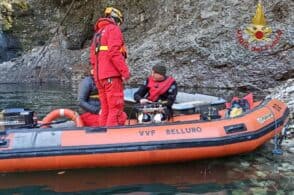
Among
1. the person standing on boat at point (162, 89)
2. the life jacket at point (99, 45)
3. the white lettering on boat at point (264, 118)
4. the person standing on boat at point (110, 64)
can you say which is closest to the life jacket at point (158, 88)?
the person standing on boat at point (162, 89)

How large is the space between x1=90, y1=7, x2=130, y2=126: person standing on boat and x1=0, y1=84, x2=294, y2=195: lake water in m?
0.82

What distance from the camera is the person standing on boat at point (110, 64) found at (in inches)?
259

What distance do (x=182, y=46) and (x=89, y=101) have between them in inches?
299

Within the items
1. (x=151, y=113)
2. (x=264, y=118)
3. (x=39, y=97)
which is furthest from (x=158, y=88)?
(x=39, y=97)

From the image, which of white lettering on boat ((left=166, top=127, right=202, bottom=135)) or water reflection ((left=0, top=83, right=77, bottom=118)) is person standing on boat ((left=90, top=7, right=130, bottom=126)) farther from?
water reflection ((left=0, top=83, right=77, bottom=118))

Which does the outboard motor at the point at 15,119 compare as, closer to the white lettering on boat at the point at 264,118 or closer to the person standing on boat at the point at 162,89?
the person standing on boat at the point at 162,89

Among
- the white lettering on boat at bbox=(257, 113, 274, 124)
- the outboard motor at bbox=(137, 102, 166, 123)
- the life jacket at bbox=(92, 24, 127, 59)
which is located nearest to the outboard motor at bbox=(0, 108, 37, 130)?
the life jacket at bbox=(92, 24, 127, 59)

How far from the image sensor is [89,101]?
7453 mm

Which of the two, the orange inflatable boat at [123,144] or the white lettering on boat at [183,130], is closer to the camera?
the orange inflatable boat at [123,144]

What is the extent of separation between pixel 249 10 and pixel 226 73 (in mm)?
1940

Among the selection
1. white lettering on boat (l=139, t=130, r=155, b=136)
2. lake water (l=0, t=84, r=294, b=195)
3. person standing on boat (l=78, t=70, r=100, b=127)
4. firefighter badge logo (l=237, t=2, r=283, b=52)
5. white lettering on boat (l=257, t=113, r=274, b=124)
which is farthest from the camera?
firefighter badge logo (l=237, t=2, r=283, b=52)

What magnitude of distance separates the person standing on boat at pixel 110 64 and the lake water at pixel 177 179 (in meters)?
0.82

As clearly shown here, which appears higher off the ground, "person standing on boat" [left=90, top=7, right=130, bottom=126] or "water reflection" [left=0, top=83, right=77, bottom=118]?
"person standing on boat" [left=90, top=7, right=130, bottom=126]

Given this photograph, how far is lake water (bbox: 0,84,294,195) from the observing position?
589cm
